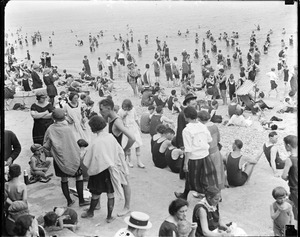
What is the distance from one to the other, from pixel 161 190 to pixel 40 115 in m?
1.73

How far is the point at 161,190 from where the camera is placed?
4977mm

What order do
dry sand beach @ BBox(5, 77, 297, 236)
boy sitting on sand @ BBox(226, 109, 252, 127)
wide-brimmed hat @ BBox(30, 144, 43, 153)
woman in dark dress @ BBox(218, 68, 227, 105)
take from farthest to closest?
woman in dark dress @ BBox(218, 68, 227, 105) → boy sitting on sand @ BBox(226, 109, 252, 127) → wide-brimmed hat @ BBox(30, 144, 43, 153) → dry sand beach @ BBox(5, 77, 297, 236)

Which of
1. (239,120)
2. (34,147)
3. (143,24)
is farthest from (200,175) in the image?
(143,24)

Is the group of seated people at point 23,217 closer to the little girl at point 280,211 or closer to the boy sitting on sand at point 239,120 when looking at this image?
the little girl at point 280,211

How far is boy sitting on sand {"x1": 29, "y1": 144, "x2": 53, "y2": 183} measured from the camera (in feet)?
17.1

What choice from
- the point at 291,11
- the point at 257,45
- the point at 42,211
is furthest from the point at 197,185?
the point at 257,45

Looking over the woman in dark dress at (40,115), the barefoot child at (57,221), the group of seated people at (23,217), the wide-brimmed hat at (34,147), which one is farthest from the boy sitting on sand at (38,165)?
the barefoot child at (57,221)

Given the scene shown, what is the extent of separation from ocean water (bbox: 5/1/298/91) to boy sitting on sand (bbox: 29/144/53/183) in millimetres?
1124

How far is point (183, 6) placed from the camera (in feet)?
17.8

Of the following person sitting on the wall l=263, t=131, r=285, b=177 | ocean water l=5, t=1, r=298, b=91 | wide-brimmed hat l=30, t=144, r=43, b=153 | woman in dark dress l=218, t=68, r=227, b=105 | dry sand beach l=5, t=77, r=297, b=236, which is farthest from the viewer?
woman in dark dress l=218, t=68, r=227, b=105

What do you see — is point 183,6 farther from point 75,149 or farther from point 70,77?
point 75,149

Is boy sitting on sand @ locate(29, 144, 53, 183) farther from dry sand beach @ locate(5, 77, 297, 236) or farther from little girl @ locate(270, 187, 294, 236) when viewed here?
little girl @ locate(270, 187, 294, 236)

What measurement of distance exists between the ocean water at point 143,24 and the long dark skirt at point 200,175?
5.03 ft

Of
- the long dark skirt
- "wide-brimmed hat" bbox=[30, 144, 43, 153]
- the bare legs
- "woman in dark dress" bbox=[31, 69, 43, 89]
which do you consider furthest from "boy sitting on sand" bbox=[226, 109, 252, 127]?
"woman in dark dress" bbox=[31, 69, 43, 89]
